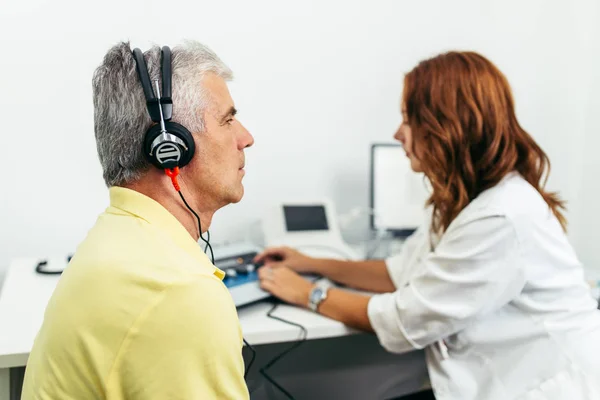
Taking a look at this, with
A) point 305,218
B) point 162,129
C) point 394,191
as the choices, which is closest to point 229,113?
point 162,129

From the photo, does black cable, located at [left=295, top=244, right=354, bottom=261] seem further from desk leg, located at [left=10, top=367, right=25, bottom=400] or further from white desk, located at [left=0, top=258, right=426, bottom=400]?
desk leg, located at [left=10, top=367, right=25, bottom=400]

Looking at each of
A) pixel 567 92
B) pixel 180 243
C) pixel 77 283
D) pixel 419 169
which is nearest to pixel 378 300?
pixel 419 169

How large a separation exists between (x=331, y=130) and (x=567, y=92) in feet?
3.44

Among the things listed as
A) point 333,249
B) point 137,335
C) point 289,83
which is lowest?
point 333,249

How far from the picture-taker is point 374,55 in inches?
70.4

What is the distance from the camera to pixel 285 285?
121cm

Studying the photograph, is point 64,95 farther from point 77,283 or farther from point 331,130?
point 77,283

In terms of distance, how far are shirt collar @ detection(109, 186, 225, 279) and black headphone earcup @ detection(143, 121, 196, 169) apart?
0.17 ft

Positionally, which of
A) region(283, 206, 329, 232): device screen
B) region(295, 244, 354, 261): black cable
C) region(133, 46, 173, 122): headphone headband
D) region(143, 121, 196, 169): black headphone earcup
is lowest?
region(295, 244, 354, 261): black cable

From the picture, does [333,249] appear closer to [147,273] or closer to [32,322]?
[32,322]

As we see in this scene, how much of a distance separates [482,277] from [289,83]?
37.9 inches

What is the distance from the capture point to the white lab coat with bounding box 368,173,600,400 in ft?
3.29

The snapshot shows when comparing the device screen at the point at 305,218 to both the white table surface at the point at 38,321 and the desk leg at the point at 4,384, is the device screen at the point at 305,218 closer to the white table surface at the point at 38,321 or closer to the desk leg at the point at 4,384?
the white table surface at the point at 38,321

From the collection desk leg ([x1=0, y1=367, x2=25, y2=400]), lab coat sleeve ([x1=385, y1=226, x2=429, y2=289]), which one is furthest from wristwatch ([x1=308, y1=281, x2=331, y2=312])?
desk leg ([x1=0, y1=367, x2=25, y2=400])
